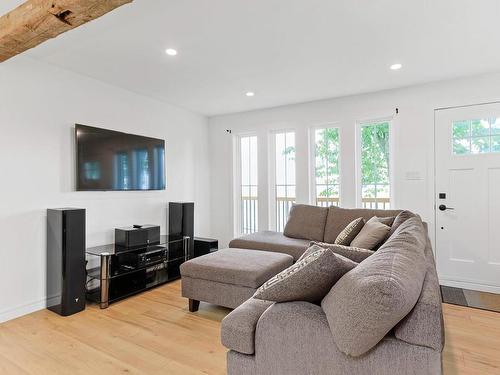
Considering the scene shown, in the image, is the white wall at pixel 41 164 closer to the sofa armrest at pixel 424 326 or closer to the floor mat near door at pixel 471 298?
the sofa armrest at pixel 424 326

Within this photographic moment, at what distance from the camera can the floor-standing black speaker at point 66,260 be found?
109 inches

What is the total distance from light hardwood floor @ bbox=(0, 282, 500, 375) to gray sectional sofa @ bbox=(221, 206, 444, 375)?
72 centimetres

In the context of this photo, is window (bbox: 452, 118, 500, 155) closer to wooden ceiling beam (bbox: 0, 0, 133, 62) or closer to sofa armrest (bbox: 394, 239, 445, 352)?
sofa armrest (bbox: 394, 239, 445, 352)

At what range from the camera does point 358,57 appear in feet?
9.48

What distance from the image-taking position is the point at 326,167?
438 cm

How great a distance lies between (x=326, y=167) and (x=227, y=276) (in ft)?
7.99

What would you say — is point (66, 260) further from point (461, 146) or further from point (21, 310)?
point (461, 146)

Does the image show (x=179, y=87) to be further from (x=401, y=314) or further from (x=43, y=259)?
(x=401, y=314)

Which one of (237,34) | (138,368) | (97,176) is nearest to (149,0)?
(237,34)

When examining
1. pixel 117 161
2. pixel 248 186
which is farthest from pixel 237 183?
pixel 117 161

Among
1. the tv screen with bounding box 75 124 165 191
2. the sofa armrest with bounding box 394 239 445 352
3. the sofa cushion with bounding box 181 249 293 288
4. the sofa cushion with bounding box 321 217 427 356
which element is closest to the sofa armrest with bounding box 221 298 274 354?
the sofa cushion with bounding box 321 217 427 356

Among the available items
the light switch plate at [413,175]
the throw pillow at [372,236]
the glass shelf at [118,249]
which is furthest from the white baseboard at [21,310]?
the light switch plate at [413,175]

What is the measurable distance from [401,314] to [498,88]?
11.6 feet

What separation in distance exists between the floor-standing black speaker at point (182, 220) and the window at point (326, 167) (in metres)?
1.85
